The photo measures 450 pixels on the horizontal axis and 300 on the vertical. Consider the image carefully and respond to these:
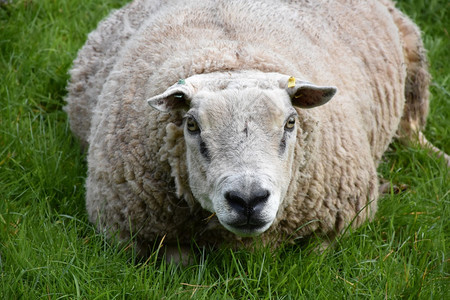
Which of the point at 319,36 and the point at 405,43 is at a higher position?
the point at 319,36

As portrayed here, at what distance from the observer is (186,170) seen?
352 cm

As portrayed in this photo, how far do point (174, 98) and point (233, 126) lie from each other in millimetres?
376

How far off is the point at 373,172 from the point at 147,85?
1523 millimetres

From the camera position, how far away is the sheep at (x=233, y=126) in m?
3.22

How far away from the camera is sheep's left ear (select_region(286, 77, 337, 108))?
133 inches

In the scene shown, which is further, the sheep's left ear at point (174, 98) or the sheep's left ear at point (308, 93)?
the sheep's left ear at point (308, 93)

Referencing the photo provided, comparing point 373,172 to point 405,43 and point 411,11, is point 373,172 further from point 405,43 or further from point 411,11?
point 411,11

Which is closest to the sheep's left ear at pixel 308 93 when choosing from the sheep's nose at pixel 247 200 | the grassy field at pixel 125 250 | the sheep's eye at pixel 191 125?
the sheep's eye at pixel 191 125

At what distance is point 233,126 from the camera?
321 cm

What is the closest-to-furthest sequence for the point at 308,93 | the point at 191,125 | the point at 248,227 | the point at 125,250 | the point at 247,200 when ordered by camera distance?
the point at 247,200, the point at 248,227, the point at 191,125, the point at 308,93, the point at 125,250

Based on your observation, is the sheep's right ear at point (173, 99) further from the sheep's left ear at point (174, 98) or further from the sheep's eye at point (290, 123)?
the sheep's eye at point (290, 123)

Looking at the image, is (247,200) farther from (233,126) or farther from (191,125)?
(191,125)

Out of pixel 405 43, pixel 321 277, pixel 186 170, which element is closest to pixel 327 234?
pixel 321 277

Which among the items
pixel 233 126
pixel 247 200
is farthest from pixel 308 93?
pixel 247 200
